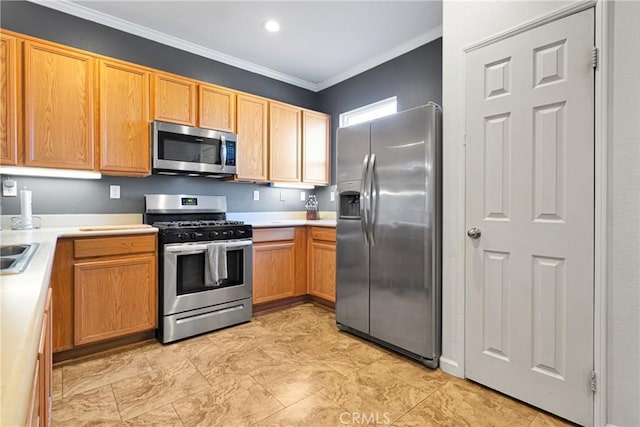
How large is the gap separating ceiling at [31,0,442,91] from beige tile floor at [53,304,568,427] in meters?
2.77

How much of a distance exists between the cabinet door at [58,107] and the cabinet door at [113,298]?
84 centimetres

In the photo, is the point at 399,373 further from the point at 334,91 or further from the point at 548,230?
the point at 334,91

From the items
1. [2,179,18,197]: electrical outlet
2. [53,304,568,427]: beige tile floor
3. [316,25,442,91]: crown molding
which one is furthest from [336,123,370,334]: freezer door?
[2,179,18,197]: electrical outlet

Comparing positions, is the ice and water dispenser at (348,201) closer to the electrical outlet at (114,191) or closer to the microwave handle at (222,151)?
the microwave handle at (222,151)

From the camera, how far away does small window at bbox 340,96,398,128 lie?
3.61 metres

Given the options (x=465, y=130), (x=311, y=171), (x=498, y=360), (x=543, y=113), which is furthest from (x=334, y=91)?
(x=498, y=360)

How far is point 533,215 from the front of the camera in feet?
5.89

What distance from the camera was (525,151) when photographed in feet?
5.96

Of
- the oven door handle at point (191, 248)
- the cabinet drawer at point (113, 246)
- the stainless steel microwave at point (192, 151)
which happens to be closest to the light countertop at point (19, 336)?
the cabinet drawer at point (113, 246)

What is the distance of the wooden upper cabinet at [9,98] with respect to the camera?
2199mm

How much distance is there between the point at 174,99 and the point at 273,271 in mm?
1876

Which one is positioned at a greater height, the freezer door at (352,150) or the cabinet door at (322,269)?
the freezer door at (352,150)

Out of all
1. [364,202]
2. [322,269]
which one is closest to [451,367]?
[364,202]

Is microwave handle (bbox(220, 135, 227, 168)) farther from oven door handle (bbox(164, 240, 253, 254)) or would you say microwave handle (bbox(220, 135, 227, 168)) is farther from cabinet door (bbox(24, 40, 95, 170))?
cabinet door (bbox(24, 40, 95, 170))
